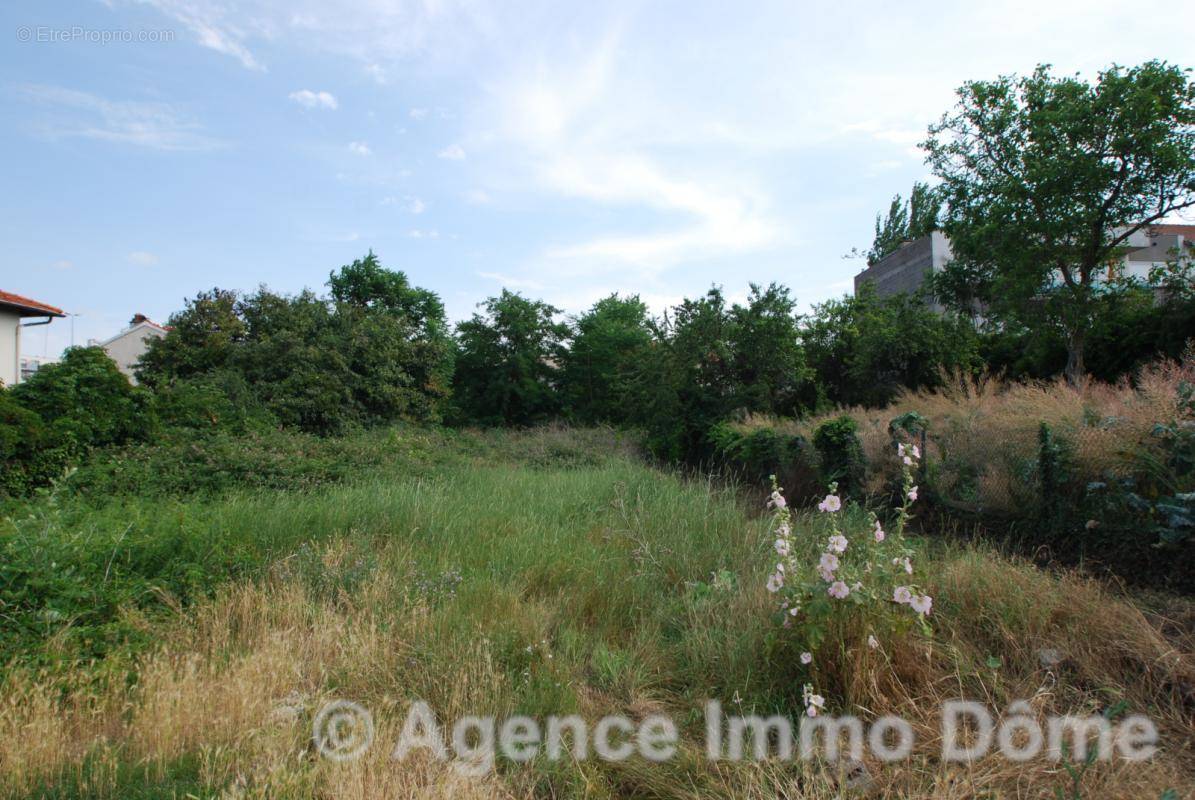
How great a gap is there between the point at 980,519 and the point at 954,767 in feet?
10.1

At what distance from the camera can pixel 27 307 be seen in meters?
17.4

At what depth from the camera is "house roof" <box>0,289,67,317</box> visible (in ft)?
56.0

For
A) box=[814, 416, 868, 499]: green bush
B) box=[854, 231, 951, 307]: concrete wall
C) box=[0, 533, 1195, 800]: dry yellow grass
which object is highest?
box=[854, 231, 951, 307]: concrete wall

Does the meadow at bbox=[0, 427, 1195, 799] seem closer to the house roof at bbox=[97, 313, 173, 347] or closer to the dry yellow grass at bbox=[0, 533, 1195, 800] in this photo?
the dry yellow grass at bbox=[0, 533, 1195, 800]

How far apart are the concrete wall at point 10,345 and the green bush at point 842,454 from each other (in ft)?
67.3

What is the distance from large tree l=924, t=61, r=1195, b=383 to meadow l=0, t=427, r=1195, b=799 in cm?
1098

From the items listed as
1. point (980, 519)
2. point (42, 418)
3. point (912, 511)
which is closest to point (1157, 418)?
point (980, 519)

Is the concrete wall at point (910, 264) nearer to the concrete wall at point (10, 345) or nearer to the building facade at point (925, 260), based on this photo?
the building facade at point (925, 260)

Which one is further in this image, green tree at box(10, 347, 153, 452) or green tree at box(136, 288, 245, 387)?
green tree at box(136, 288, 245, 387)

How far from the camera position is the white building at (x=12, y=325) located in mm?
17203

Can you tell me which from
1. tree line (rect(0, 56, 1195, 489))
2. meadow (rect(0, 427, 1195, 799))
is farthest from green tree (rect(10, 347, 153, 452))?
meadow (rect(0, 427, 1195, 799))

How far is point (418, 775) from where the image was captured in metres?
2.44

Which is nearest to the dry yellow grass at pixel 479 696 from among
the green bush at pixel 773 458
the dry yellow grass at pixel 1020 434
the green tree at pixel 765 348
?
the dry yellow grass at pixel 1020 434

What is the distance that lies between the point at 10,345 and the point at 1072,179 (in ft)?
84.0
